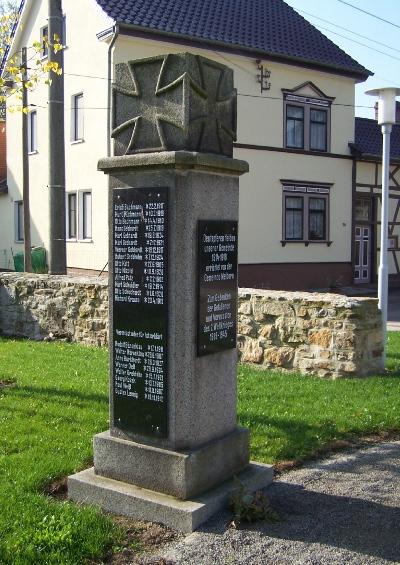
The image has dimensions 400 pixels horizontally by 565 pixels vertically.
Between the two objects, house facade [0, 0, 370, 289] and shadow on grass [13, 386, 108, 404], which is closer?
shadow on grass [13, 386, 108, 404]

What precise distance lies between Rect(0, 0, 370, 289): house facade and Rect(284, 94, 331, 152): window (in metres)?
0.03

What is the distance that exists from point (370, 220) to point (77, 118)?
1143cm

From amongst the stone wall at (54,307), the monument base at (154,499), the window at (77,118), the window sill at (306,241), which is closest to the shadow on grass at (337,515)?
the monument base at (154,499)

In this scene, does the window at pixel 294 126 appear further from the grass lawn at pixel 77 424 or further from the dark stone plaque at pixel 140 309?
the dark stone plaque at pixel 140 309

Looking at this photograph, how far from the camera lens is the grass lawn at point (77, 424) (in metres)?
4.23

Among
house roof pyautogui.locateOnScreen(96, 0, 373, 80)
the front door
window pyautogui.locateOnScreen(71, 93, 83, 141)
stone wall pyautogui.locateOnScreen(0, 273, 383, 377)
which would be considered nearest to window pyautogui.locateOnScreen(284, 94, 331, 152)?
house roof pyautogui.locateOnScreen(96, 0, 373, 80)

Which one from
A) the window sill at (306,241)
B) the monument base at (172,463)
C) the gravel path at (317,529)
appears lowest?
the gravel path at (317,529)

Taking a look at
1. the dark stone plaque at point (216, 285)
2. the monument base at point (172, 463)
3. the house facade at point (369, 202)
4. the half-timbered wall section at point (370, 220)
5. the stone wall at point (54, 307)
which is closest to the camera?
the monument base at point (172, 463)

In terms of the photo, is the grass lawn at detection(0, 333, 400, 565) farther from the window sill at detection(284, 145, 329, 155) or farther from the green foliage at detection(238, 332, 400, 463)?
the window sill at detection(284, 145, 329, 155)

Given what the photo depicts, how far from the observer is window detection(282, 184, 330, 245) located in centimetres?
2430

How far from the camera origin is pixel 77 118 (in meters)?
23.2

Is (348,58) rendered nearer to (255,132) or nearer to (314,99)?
(314,99)

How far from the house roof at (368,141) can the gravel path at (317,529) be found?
2154 cm

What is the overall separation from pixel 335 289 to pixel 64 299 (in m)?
12.4
